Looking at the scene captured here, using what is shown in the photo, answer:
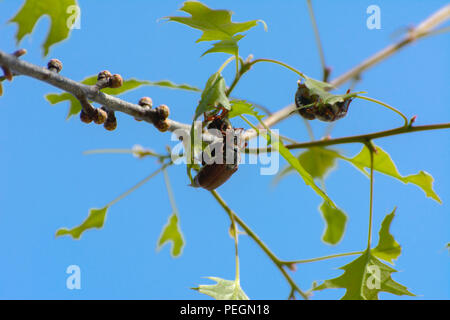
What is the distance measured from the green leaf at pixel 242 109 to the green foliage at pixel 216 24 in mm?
130

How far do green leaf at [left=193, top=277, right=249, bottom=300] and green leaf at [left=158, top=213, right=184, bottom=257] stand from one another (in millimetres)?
510

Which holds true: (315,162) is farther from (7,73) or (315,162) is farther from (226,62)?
(7,73)

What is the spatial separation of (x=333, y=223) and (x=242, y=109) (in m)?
0.90

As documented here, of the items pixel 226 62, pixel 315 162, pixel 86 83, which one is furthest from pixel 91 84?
pixel 315 162

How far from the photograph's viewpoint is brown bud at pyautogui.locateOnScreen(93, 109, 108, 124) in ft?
3.06

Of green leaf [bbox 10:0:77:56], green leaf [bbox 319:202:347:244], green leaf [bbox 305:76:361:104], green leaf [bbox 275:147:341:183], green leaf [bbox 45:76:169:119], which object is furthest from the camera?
green leaf [bbox 319:202:347:244]

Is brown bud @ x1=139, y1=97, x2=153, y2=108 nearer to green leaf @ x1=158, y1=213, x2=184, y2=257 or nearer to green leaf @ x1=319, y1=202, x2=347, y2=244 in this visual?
green leaf @ x1=158, y1=213, x2=184, y2=257

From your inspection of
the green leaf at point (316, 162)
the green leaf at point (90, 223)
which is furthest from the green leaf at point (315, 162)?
the green leaf at point (90, 223)

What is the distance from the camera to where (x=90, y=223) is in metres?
1.46

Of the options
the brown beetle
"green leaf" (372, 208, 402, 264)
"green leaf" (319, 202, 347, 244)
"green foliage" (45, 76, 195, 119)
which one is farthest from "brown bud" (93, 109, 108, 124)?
"green leaf" (319, 202, 347, 244)

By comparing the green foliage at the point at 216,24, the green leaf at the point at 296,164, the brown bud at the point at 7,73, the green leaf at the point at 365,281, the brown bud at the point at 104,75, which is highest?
the green foliage at the point at 216,24

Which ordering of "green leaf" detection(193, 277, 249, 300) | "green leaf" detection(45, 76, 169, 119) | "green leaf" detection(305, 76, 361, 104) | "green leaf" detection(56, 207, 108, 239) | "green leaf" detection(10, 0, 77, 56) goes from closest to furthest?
"green leaf" detection(305, 76, 361, 104), "green leaf" detection(10, 0, 77, 56), "green leaf" detection(193, 277, 249, 300), "green leaf" detection(45, 76, 169, 119), "green leaf" detection(56, 207, 108, 239)

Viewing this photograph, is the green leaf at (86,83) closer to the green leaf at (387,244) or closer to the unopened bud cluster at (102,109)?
the unopened bud cluster at (102,109)

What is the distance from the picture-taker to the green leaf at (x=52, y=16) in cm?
101
